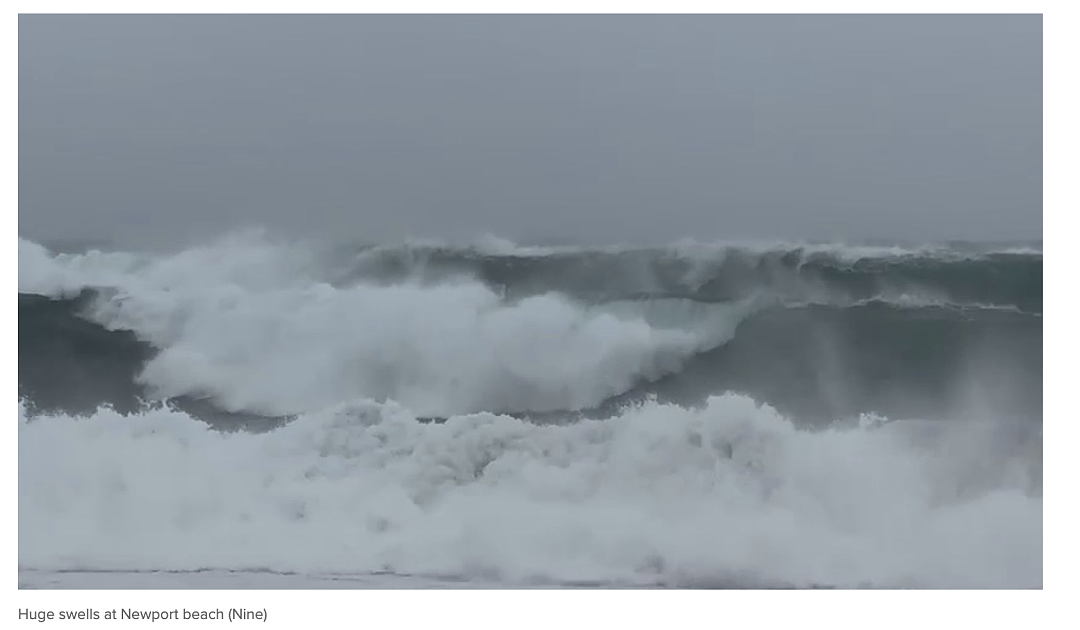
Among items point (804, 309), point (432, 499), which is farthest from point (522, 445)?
point (804, 309)

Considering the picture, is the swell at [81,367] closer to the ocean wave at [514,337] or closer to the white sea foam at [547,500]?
the ocean wave at [514,337]

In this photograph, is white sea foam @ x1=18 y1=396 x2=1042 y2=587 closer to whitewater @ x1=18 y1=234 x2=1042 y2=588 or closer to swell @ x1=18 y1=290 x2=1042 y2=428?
whitewater @ x1=18 y1=234 x2=1042 y2=588

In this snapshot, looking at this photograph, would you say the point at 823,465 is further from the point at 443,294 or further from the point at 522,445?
the point at 443,294

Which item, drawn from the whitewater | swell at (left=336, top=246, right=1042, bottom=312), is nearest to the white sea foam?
the whitewater

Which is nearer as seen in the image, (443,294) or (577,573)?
(577,573)

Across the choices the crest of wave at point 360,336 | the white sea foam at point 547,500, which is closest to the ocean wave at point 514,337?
the crest of wave at point 360,336

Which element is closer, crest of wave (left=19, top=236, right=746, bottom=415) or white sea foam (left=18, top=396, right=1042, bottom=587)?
white sea foam (left=18, top=396, right=1042, bottom=587)
